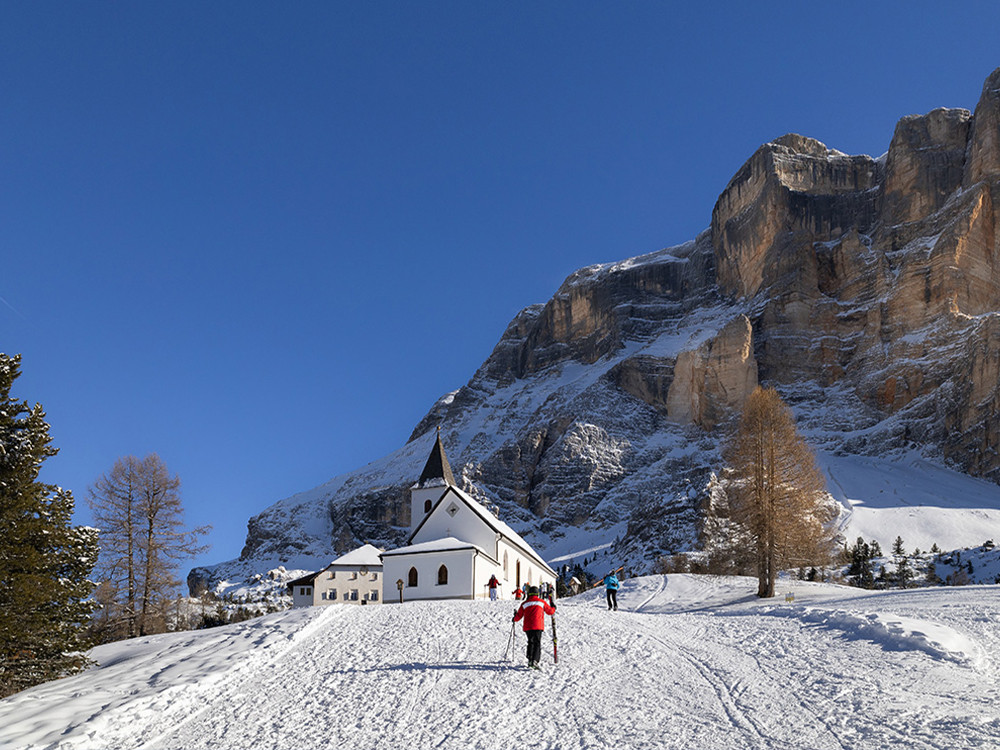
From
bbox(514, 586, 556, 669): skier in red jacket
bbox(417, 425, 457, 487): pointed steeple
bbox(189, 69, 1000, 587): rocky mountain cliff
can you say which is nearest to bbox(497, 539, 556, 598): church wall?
bbox(417, 425, 457, 487): pointed steeple

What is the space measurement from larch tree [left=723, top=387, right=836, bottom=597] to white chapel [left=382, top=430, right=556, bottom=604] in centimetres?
813

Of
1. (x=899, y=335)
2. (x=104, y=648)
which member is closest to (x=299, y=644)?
(x=104, y=648)

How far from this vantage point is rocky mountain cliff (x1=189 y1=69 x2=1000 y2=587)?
104 metres

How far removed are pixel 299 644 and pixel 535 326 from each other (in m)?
157

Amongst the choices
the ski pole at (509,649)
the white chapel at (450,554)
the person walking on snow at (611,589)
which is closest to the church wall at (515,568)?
the white chapel at (450,554)

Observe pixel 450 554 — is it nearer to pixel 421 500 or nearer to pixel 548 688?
pixel 421 500

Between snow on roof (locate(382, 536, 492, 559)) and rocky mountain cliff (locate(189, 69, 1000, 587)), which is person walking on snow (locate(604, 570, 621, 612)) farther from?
rocky mountain cliff (locate(189, 69, 1000, 587))

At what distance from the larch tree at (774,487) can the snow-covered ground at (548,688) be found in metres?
11.9

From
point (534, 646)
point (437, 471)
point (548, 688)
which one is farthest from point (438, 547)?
point (548, 688)

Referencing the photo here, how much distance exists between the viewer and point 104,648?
19.9 m

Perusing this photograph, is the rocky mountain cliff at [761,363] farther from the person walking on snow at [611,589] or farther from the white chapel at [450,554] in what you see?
the person walking on snow at [611,589]

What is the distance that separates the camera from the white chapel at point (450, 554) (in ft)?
117

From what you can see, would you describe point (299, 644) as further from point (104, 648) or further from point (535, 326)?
point (535, 326)

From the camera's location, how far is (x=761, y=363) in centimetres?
12531
